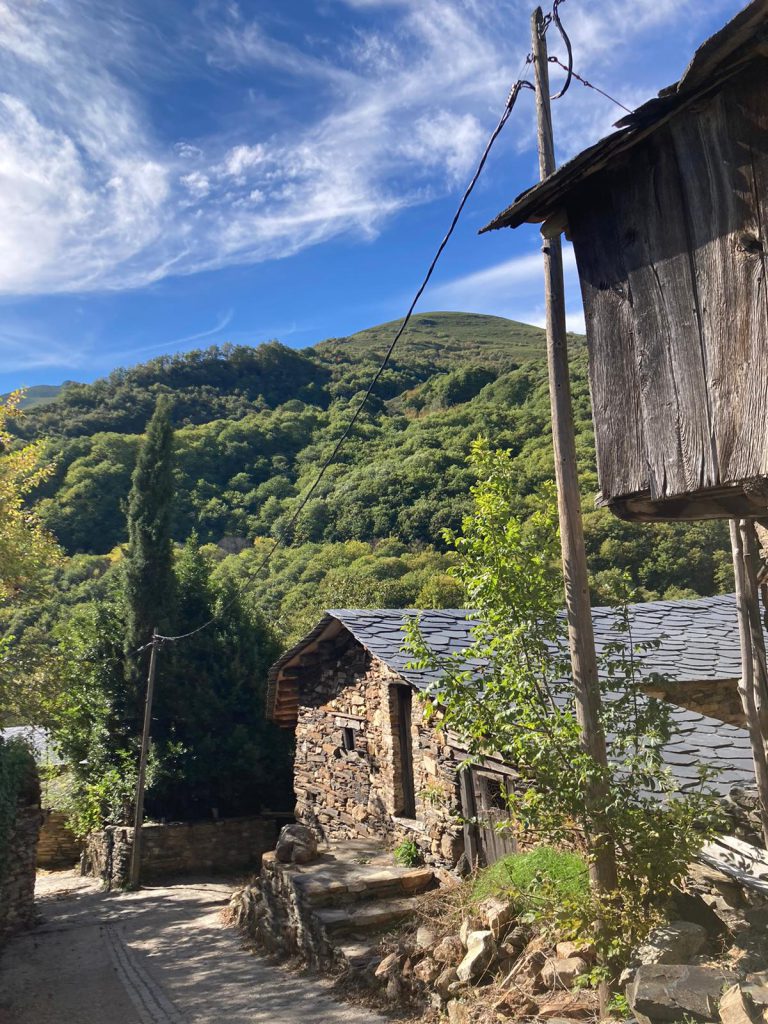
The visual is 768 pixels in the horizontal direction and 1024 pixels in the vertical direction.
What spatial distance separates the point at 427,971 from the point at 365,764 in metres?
4.71

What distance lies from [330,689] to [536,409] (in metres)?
27.6

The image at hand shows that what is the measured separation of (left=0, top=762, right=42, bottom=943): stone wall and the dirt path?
1.42 feet

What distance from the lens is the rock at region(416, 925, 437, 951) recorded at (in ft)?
24.0

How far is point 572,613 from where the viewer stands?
481 cm

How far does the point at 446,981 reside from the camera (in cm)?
651

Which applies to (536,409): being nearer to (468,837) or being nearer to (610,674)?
(468,837)

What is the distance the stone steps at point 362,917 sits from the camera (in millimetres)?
8516

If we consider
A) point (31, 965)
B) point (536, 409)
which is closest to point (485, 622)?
point (31, 965)

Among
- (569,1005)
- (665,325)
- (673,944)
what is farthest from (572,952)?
(665,325)

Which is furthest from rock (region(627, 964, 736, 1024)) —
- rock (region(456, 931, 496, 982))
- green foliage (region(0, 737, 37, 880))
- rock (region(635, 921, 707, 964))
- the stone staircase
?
green foliage (region(0, 737, 37, 880))

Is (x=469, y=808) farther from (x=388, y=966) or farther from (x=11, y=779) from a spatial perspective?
(x=11, y=779)

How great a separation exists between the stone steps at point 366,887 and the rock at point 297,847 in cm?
81

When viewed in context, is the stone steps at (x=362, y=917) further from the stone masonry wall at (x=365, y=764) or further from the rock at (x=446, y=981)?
the rock at (x=446, y=981)

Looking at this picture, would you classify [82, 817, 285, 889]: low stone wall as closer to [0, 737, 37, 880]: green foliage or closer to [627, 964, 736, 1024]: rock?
[0, 737, 37, 880]: green foliage
